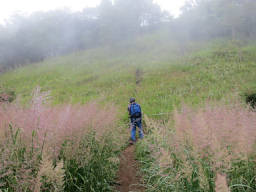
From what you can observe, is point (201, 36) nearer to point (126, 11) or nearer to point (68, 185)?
point (126, 11)

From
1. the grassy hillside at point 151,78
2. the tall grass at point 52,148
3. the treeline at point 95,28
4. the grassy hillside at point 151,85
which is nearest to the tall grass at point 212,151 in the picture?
the grassy hillside at point 151,85

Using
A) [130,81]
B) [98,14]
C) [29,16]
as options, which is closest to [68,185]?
[130,81]

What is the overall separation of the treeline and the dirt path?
32.8m

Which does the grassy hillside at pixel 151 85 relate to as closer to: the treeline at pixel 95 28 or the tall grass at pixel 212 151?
the tall grass at pixel 212 151

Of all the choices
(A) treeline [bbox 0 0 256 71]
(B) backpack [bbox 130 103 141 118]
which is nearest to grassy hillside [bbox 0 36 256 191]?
(B) backpack [bbox 130 103 141 118]

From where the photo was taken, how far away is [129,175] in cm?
432

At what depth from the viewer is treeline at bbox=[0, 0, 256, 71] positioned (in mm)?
34969

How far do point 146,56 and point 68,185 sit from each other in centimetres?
2754

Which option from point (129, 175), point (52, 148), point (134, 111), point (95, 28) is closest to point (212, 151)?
point (52, 148)

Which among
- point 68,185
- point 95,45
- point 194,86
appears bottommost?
point 194,86

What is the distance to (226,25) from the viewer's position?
30.0m

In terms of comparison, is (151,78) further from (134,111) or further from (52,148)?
(52,148)

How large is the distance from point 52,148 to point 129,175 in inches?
96.3

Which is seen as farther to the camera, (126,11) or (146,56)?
(126,11)
